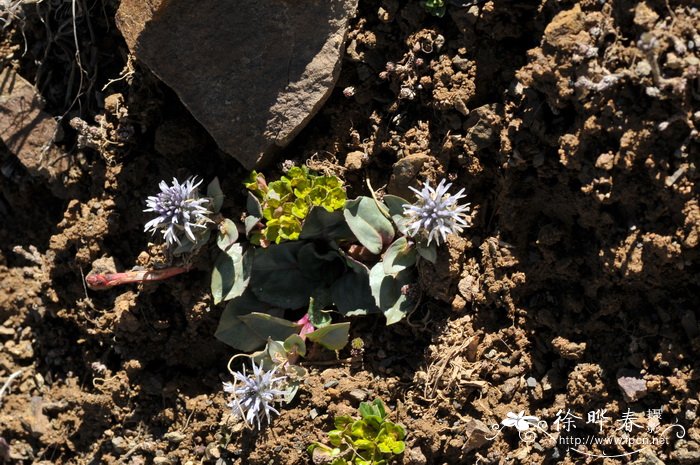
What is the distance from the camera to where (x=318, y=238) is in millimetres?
3791

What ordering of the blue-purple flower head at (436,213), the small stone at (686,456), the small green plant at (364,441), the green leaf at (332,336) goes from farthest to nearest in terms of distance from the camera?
1. the green leaf at (332,336)
2. the small green plant at (364,441)
3. the blue-purple flower head at (436,213)
4. the small stone at (686,456)

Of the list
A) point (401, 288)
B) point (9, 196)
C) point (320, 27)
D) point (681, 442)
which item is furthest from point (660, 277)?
point (9, 196)

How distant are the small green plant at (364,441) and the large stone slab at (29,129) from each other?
2.08 m

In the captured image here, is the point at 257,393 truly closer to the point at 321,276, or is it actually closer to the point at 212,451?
the point at 212,451

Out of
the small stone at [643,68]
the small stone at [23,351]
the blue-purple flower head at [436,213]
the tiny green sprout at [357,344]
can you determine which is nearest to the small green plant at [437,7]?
the blue-purple flower head at [436,213]

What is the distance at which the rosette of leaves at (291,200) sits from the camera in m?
3.58

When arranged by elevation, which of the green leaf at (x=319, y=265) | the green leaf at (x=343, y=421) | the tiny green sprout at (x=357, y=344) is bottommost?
the green leaf at (x=343, y=421)

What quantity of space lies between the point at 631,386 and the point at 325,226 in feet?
5.05

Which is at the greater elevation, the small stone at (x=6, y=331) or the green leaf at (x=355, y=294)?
the green leaf at (x=355, y=294)

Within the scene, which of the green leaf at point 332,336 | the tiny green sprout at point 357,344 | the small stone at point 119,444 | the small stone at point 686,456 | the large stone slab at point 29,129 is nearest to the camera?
the small stone at point 686,456

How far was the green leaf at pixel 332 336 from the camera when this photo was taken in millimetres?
3494

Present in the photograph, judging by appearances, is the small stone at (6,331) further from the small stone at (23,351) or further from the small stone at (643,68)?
the small stone at (643,68)

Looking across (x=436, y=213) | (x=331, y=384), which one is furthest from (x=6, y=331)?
(x=436, y=213)

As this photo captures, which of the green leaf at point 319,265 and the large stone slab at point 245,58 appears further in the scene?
the green leaf at point 319,265
